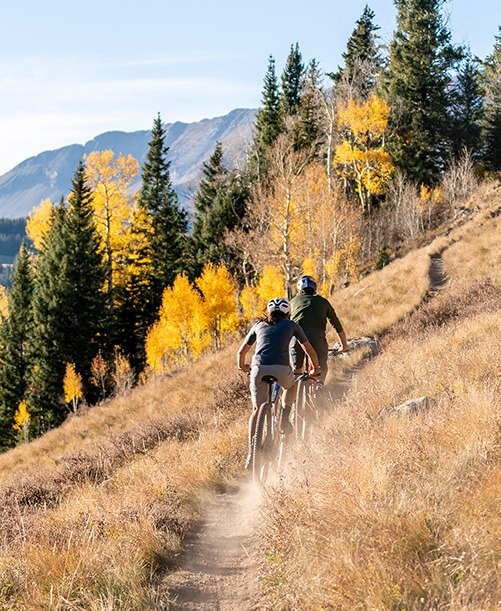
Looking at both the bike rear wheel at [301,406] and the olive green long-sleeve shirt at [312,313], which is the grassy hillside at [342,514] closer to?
the bike rear wheel at [301,406]

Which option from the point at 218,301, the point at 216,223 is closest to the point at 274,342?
the point at 218,301

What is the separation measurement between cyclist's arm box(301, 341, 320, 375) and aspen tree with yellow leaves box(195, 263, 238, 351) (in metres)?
31.3

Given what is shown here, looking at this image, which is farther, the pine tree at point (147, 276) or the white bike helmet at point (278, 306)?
the pine tree at point (147, 276)

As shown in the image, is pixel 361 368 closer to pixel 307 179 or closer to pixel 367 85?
pixel 307 179

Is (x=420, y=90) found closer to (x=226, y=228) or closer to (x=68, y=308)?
(x=226, y=228)

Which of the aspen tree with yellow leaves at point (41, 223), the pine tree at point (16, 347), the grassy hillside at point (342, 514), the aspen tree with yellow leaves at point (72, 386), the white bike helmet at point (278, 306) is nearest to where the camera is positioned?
the grassy hillside at point (342, 514)

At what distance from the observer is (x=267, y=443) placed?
6043 millimetres

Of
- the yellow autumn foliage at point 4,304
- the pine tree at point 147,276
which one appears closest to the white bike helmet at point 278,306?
the pine tree at point 147,276

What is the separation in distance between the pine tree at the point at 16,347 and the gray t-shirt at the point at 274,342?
124ft

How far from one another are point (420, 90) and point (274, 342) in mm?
45916

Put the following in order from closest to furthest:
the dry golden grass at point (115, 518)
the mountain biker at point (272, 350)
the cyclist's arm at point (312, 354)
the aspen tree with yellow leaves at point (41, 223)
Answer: the dry golden grass at point (115, 518) < the mountain biker at point (272, 350) < the cyclist's arm at point (312, 354) < the aspen tree with yellow leaves at point (41, 223)

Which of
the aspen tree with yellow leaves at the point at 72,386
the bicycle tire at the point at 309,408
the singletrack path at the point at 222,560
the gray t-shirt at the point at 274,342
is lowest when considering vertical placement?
the aspen tree with yellow leaves at the point at 72,386

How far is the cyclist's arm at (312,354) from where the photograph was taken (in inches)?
245

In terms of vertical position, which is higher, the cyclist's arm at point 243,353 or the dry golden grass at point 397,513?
the cyclist's arm at point 243,353
